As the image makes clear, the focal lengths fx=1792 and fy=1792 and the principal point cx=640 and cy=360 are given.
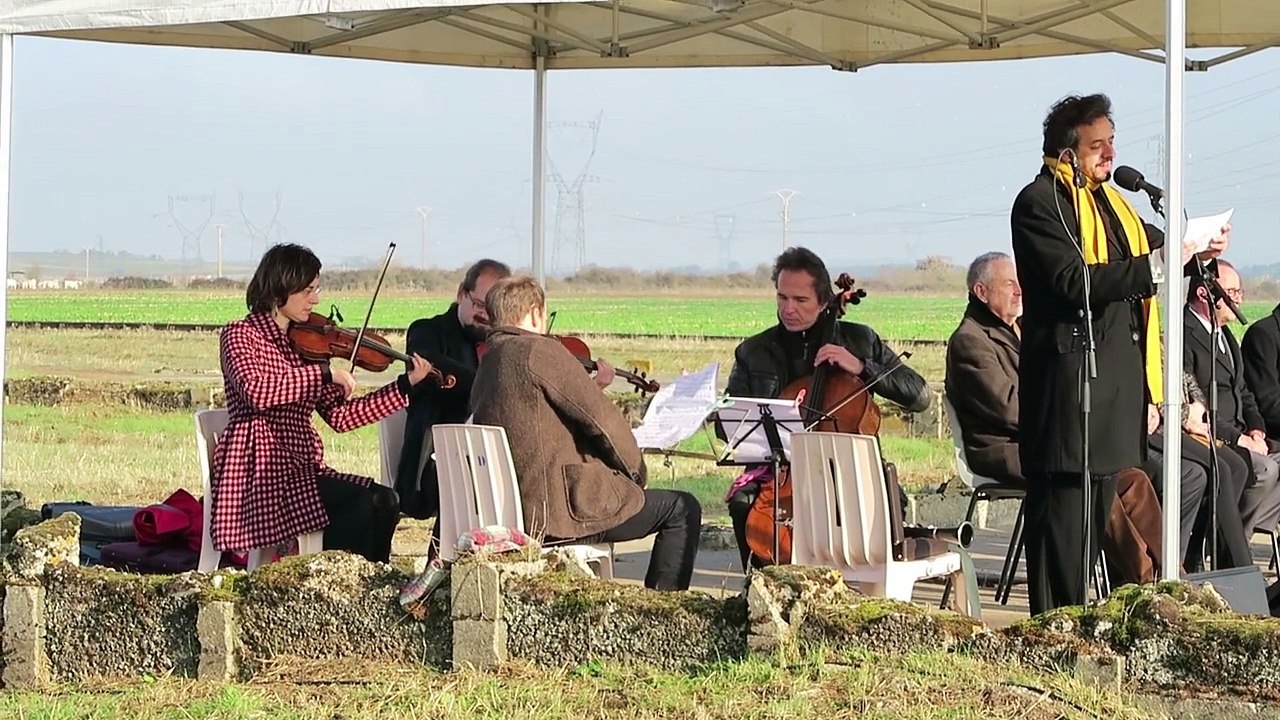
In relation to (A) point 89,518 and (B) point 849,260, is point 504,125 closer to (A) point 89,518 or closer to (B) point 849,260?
(B) point 849,260

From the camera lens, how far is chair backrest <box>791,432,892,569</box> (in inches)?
204

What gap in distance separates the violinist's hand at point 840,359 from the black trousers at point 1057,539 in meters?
1.04

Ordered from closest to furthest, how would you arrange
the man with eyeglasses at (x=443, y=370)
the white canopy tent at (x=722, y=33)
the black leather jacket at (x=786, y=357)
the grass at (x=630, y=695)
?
the grass at (x=630, y=695) < the black leather jacket at (x=786, y=357) < the man with eyeglasses at (x=443, y=370) < the white canopy tent at (x=722, y=33)

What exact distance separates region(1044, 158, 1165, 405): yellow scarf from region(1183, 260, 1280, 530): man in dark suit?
1435mm

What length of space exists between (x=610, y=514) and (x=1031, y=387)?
1.35m

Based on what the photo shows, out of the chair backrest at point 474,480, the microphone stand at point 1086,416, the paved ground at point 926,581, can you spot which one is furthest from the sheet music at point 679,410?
the microphone stand at point 1086,416

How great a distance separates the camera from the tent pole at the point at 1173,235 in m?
4.68

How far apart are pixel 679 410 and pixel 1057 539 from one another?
1.25 m

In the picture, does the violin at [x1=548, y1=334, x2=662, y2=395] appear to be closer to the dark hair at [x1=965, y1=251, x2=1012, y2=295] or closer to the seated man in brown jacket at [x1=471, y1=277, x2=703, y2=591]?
the seated man in brown jacket at [x1=471, y1=277, x2=703, y2=591]

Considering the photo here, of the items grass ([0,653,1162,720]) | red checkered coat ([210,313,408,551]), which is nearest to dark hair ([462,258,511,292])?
red checkered coat ([210,313,408,551])

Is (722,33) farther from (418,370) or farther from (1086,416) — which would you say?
(1086,416)

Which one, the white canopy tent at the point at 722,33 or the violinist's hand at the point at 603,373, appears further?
the white canopy tent at the point at 722,33

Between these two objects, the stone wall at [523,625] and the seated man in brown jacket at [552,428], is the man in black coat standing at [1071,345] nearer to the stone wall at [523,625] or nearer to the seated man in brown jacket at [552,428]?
the stone wall at [523,625]

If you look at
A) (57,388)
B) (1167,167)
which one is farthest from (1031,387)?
(57,388)
